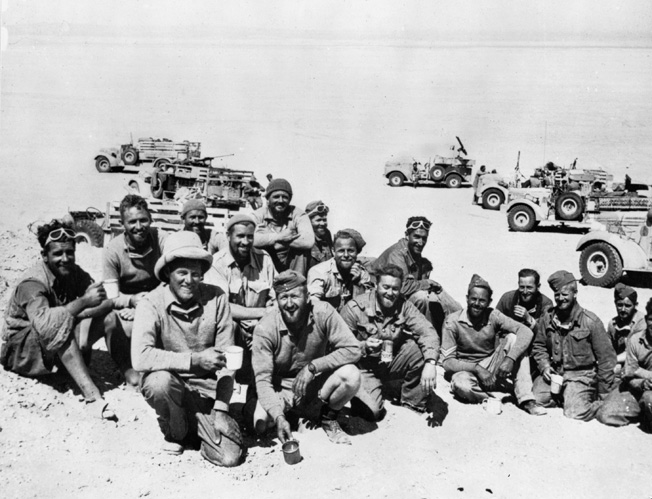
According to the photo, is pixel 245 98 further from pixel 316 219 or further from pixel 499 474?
pixel 499 474

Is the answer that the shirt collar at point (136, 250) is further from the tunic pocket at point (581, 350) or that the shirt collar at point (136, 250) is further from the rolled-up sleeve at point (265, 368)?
the tunic pocket at point (581, 350)

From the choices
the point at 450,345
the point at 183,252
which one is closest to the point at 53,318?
the point at 183,252

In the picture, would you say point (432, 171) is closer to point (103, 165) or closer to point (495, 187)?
point (495, 187)

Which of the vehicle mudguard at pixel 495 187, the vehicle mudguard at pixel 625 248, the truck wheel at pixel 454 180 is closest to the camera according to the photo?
the vehicle mudguard at pixel 625 248

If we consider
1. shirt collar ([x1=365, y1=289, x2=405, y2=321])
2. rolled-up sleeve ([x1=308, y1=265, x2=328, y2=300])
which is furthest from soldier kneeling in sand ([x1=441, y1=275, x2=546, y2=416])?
rolled-up sleeve ([x1=308, y1=265, x2=328, y2=300])

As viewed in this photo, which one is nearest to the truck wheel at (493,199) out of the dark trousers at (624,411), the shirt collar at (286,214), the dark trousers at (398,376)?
the shirt collar at (286,214)

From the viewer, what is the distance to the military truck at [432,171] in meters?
21.8

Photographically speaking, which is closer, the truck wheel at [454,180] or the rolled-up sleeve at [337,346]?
the rolled-up sleeve at [337,346]

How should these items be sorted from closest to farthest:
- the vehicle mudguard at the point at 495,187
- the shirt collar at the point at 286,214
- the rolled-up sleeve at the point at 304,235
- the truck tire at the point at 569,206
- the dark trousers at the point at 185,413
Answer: the dark trousers at the point at 185,413, the rolled-up sleeve at the point at 304,235, the shirt collar at the point at 286,214, the truck tire at the point at 569,206, the vehicle mudguard at the point at 495,187

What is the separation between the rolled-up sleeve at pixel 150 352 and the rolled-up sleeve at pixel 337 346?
3.60 feet

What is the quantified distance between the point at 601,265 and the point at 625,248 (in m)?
0.51

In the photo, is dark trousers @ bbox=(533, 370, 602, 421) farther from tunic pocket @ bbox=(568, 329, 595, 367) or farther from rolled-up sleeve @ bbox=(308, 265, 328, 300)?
rolled-up sleeve @ bbox=(308, 265, 328, 300)

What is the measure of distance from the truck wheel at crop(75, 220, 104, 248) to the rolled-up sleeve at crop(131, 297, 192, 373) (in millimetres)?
7600

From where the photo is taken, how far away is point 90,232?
12.0 meters
